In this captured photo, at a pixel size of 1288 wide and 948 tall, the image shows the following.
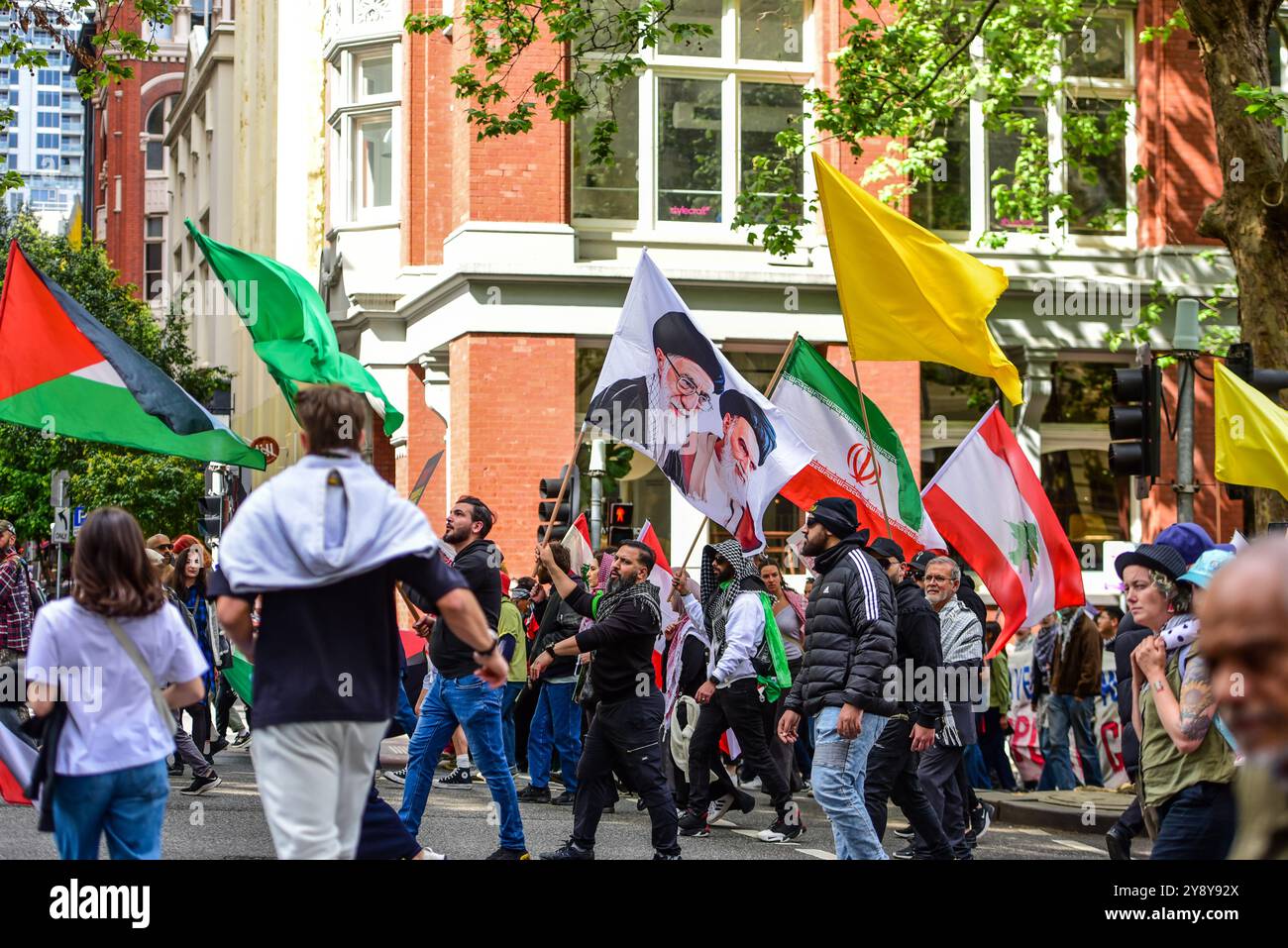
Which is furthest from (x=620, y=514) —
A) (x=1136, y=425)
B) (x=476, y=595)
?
(x=476, y=595)

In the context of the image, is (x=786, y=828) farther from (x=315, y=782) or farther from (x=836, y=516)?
(x=315, y=782)

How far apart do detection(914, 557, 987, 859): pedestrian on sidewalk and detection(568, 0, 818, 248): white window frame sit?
12.6 meters

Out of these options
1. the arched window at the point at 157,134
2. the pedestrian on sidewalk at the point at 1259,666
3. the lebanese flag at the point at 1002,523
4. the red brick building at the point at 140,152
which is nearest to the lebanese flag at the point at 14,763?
the lebanese flag at the point at 1002,523

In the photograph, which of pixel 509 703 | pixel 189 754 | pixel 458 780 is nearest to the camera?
pixel 189 754

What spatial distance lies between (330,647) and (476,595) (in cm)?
401

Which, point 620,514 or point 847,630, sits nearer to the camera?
point 847,630

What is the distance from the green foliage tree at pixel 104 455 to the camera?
36344 millimetres

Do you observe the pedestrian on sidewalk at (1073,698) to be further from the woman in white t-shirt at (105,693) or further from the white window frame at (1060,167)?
the woman in white t-shirt at (105,693)

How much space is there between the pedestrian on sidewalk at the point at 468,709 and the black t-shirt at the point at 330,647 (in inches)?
147

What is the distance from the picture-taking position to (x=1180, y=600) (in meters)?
7.23

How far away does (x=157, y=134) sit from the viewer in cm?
7844

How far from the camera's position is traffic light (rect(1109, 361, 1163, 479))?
43.8 ft
